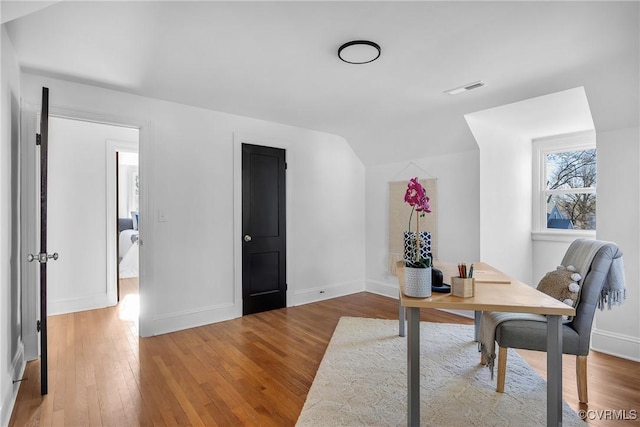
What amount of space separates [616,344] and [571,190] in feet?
6.56

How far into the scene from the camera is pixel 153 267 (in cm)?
334

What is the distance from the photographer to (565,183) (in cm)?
420

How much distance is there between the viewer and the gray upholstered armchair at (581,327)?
2.01 meters

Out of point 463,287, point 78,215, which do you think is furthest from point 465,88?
point 78,215

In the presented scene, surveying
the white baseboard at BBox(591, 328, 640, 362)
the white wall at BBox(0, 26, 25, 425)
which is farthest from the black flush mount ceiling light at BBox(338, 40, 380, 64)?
the white baseboard at BBox(591, 328, 640, 362)

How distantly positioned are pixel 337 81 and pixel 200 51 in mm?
Result: 1152

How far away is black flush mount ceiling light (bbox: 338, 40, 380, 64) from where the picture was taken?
2196 millimetres

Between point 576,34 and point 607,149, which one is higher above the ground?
point 576,34

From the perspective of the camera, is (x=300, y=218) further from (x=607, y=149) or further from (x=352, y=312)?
(x=607, y=149)

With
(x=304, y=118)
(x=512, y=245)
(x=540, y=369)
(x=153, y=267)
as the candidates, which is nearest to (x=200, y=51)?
(x=304, y=118)

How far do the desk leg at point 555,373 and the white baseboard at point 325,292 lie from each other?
309 centimetres

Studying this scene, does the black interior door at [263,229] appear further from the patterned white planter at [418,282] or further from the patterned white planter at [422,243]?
the patterned white planter at [418,282]

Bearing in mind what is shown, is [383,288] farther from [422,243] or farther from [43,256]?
[43,256]

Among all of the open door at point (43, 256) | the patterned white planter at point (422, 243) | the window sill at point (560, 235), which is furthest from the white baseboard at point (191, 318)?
the window sill at point (560, 235)
